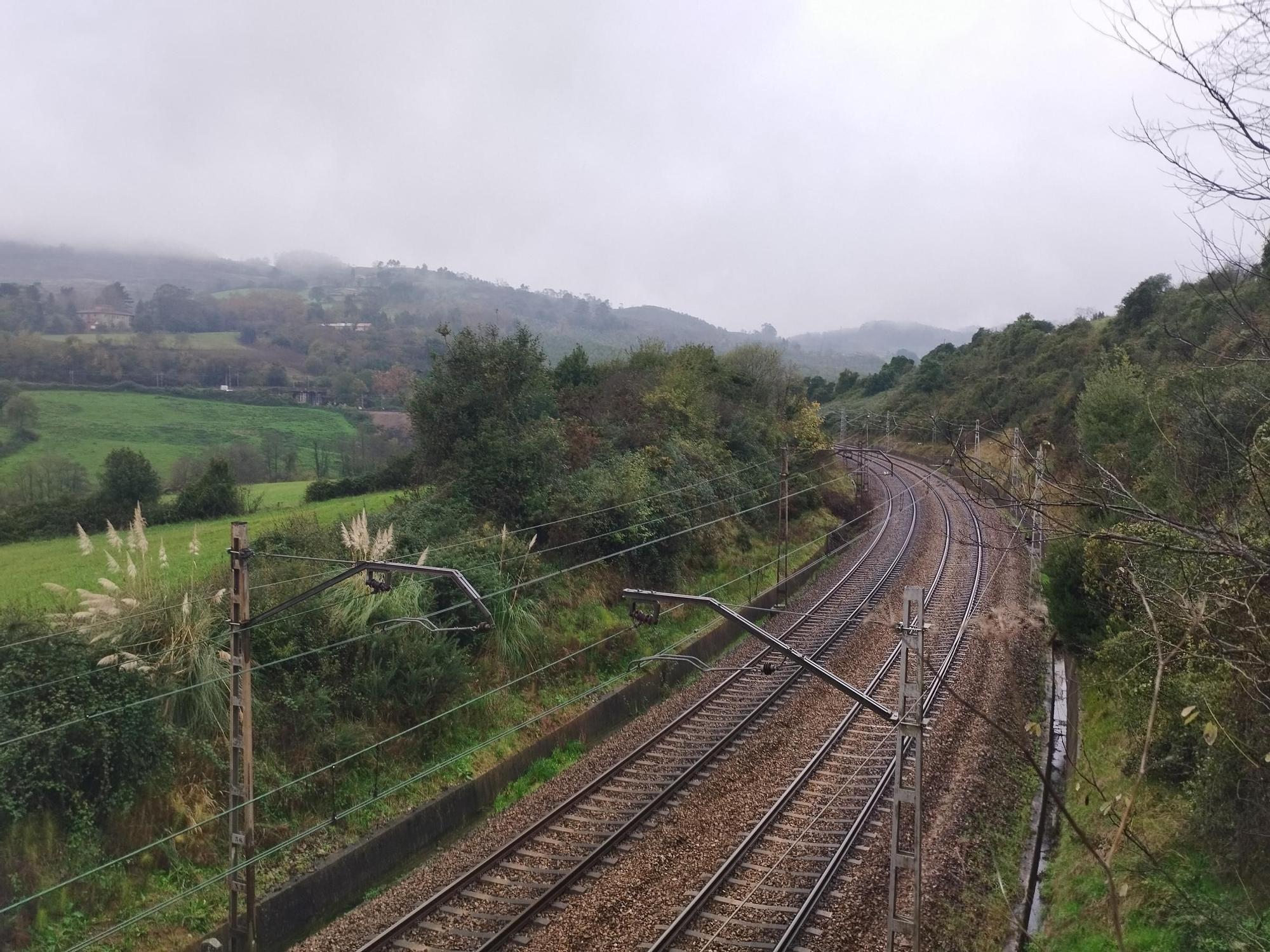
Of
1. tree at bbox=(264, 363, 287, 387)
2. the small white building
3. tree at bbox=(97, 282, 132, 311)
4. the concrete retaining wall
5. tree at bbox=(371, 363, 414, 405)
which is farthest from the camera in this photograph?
tree at bbox=(97, 282, 132, 311)

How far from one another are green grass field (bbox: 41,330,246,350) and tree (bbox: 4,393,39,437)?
123ft

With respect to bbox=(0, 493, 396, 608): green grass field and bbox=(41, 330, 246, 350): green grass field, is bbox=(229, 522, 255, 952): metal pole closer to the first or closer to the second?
bbox=(0, 493, 396, 608): green grass field

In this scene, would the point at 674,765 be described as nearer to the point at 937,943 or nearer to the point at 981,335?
the point at 937,943

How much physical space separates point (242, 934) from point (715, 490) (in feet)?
71.4

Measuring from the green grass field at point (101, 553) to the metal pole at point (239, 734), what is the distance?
4023 mm

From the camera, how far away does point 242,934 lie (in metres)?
10.1

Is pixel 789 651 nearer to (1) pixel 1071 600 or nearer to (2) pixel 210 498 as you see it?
(1) pixel 1071 600

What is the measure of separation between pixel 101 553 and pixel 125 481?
4.70m

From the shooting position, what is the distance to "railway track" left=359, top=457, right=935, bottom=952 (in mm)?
10125

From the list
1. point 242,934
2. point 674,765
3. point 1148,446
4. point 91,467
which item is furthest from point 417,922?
point 91,467

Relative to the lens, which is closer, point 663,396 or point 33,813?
point 33,813

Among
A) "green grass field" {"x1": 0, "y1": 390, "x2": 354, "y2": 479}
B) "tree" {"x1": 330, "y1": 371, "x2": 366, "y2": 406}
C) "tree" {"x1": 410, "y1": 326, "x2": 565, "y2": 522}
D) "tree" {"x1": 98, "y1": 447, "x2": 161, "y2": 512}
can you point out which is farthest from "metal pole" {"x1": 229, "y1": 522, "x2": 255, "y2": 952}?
"tree" {"x1": 330, "y1": 371, "x2": 366, "y2": 406}

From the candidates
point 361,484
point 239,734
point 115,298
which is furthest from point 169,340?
point 239,734

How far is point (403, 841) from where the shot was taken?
12.9 m
